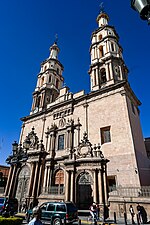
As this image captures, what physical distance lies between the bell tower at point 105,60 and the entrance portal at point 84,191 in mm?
13588

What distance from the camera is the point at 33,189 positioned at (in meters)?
16.8

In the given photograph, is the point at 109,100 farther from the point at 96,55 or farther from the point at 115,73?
the point at 96,55

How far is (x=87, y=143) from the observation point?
1738 cm

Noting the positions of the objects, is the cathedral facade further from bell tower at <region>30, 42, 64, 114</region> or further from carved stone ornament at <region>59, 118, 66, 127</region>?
bell tower at <region>30, 42, 64, 114</region>

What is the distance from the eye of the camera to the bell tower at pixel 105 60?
23.5m

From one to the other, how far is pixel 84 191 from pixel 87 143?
4.93 m

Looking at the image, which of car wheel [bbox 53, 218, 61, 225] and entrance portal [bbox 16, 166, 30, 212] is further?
entrance portal [bbox 16, 166, 30, 212]

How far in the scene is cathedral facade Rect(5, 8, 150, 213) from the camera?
48.2 feet

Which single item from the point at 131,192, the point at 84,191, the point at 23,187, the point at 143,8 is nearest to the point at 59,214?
the point at 84,191

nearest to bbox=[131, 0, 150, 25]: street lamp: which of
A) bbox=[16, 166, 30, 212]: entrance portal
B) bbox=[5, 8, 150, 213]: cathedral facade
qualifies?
bbox=[5, 8, 150, 213]: cathedral facade

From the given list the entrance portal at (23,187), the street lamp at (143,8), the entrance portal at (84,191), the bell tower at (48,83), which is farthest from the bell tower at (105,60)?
the street lamp at (143,8)

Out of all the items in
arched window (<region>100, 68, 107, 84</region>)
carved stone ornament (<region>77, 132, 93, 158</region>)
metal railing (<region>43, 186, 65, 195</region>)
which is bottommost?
metal railing (<region>43, 186, 65, 195</region>)

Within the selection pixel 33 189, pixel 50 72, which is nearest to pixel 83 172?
pixel 33 189

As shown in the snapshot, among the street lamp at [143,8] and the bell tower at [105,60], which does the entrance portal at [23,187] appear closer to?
the bell tower at [105,60]
